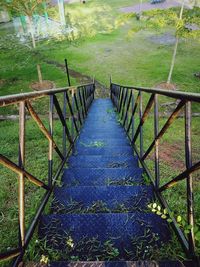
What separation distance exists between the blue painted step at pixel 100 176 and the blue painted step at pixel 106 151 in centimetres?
90

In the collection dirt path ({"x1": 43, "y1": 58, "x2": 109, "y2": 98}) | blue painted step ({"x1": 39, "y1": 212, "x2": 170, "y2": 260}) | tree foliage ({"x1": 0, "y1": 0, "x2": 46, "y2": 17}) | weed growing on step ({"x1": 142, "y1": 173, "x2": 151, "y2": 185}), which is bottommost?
dirt path ({"x1": 43, "y1": 58, "x2": 109, "y2": 98})

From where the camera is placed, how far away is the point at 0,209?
3102 millimetres

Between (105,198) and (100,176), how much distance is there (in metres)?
0.61

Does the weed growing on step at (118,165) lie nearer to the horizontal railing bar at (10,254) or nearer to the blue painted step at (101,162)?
the blue painted step at (101,162)

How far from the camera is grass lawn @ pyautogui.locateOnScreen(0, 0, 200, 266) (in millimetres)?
3473

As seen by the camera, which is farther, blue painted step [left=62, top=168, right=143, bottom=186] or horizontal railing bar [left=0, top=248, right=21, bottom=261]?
blue painted step [left=62, top=168, right=143, bottom=186]

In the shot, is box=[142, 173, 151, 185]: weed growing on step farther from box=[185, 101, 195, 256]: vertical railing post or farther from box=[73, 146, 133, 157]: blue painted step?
box=[185, 101, 195, 256]: vertical railing post

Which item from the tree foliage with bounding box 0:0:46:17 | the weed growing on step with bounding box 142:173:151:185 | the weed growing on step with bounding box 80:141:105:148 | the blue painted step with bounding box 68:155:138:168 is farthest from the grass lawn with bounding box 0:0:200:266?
the tree foliage with bounding box 0:0:46:17

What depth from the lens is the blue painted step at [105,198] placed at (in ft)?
7.68

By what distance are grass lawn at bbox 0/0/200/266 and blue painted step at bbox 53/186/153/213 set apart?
466 mm

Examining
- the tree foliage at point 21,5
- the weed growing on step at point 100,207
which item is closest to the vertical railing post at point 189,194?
the weed growing on step at point 100,207

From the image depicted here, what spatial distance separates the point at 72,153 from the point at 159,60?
39.3ft

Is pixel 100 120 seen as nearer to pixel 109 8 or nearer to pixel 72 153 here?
pixel 72 153

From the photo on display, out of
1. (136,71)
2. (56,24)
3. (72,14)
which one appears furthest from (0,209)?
(72,14)
